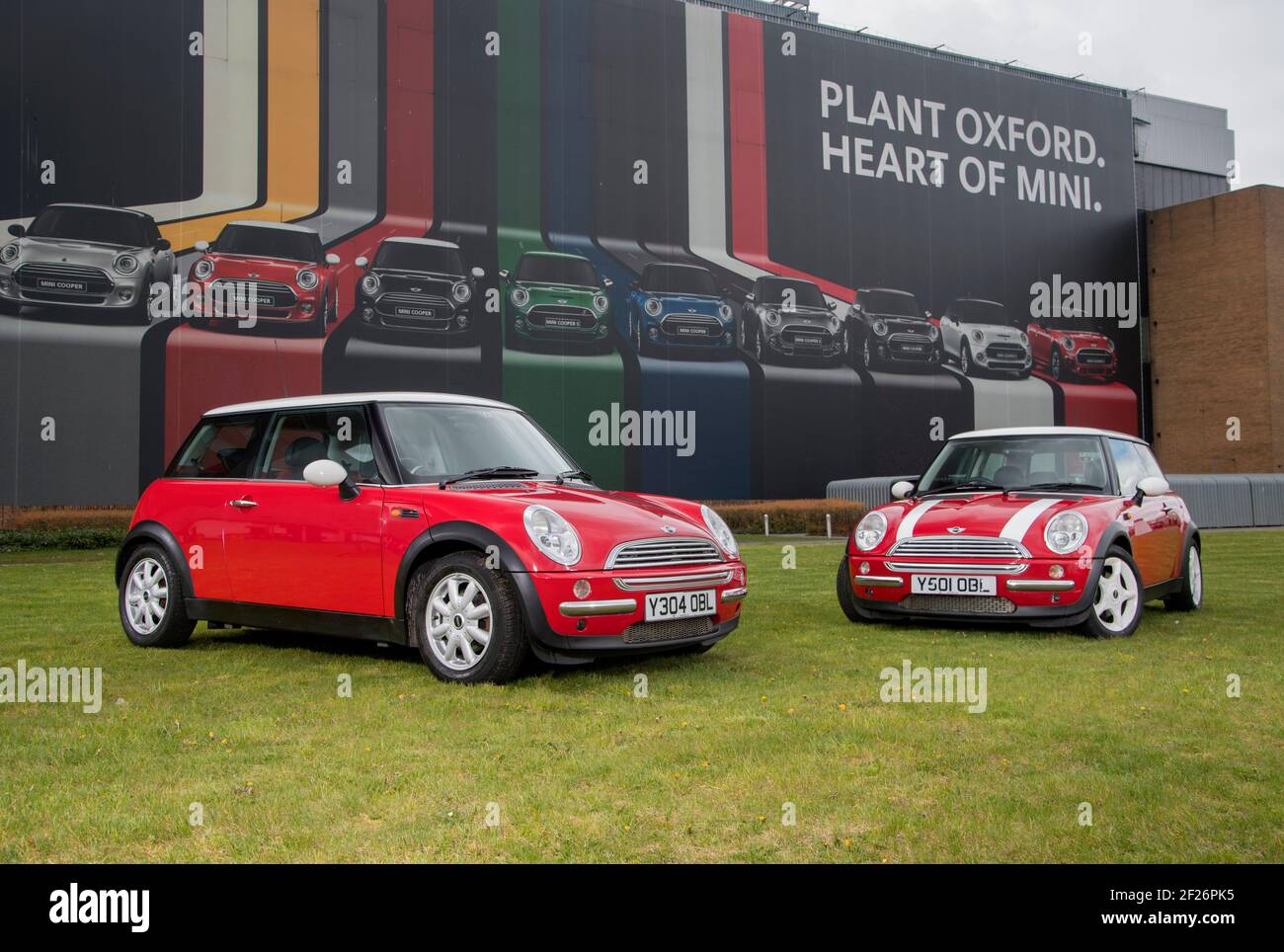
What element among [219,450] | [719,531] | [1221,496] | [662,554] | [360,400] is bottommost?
[662,554]

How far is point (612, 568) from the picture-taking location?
5.90 m

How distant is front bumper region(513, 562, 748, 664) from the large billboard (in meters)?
18.3

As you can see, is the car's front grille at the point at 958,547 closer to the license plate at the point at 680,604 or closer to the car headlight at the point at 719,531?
the car headlight at the point at 719,531

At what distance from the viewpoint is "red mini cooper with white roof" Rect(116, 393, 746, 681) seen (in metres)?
5.84

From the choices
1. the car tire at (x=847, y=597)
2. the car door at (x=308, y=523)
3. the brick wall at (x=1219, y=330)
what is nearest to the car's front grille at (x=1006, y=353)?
the brick wall at (x=1219, y=330)

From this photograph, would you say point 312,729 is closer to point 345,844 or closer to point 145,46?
point 345,844

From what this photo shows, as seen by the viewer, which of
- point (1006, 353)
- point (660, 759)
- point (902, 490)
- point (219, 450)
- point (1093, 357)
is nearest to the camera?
point (660, 759)

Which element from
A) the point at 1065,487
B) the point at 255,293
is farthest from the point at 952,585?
the point at 255,293

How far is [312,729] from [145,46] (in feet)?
73.4

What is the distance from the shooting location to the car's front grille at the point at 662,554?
5969mm

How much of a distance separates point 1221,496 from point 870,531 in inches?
906

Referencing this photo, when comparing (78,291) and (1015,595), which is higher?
(78,291)

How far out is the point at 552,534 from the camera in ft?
19.3

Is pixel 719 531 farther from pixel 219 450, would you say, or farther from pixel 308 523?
pixel 219 450
